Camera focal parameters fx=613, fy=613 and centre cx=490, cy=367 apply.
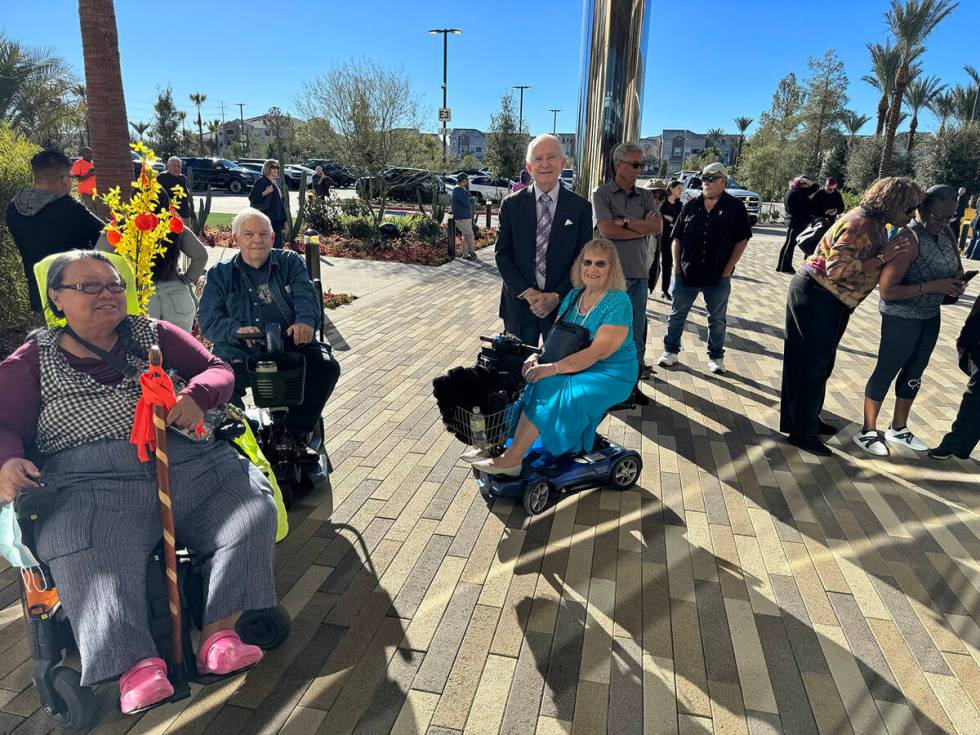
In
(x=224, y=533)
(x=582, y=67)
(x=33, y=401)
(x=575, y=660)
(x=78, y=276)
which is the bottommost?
(x=575, y=660)

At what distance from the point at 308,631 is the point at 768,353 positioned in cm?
585

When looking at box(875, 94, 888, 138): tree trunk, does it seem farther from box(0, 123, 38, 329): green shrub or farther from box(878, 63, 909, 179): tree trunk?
box(0, 123, 38, 329): green shrub

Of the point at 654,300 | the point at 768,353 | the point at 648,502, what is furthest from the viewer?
the point at 654,300

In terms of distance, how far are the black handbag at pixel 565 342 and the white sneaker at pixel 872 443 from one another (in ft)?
7.92

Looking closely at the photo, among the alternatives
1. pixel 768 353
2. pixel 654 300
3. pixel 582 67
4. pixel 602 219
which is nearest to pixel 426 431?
pixel 602 219

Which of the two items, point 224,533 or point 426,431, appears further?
point 426,431

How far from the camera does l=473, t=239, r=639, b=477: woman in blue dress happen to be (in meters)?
3.22

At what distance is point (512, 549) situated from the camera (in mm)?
3072

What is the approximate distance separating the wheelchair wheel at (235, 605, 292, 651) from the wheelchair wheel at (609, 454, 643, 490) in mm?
1976

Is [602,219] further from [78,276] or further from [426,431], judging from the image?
[78,276]

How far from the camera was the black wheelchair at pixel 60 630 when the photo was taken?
1.93 metres

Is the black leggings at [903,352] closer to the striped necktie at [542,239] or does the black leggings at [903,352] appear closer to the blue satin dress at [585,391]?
the blue satin dress at [585,391]

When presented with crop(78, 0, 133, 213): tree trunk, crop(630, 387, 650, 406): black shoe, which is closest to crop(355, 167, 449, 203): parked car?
crop(78, 0, 133, 213): tree trunk

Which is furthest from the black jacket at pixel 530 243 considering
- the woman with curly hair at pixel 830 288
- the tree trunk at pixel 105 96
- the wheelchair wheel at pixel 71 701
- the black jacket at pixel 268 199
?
the black jacket at pixel 268 199
